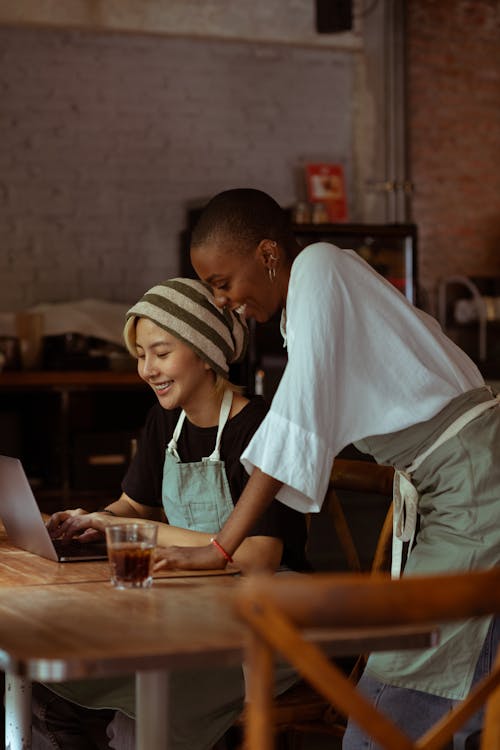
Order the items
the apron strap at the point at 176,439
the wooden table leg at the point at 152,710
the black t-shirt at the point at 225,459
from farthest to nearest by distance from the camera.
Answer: the apron strap at the point at 176,439 → the black t-shirt at the point at 225,459 → the wooden table leg at the point at 152,710

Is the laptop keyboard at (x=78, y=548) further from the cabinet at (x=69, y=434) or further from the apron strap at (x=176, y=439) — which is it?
the cabinet at (x=69, y=434)

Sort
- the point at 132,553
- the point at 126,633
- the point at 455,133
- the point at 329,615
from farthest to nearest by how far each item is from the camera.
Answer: the point at 455,133, the point at 132,553, the point at 126,633, the point at 329,615

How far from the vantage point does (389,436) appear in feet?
6.88

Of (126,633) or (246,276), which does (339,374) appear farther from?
(126,633)

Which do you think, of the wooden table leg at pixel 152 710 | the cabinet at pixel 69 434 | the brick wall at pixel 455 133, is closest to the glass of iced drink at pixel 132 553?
the wooden table leg at pixel 152 710

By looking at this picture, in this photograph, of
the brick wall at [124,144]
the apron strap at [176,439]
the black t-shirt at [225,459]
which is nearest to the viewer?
the black t-shirt at [225,459]

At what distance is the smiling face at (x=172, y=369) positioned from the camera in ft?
8.28

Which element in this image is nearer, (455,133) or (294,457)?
(294,457)

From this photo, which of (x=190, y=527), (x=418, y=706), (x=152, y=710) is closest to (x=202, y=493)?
(x=190, y=527)

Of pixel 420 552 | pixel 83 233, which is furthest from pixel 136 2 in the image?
pixel 420 552

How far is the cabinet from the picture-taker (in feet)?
20.5

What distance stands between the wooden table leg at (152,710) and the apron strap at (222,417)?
840 millimetres

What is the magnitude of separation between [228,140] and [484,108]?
1965 mm

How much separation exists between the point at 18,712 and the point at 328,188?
5.93m
